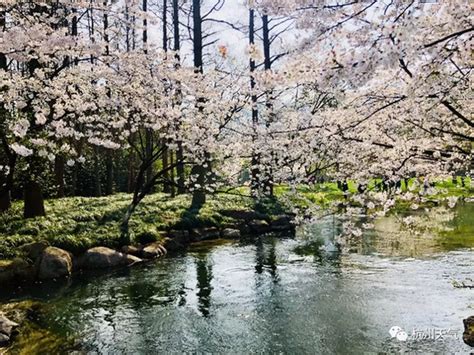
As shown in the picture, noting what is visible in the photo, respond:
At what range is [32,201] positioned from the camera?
44.8 feet

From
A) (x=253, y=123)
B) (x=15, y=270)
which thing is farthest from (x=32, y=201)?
(x=253, y=123)

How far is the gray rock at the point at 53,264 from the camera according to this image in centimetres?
1089

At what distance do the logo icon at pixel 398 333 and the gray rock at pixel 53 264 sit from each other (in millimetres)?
7888

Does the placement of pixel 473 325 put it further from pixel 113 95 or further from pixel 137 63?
pixel 113 95

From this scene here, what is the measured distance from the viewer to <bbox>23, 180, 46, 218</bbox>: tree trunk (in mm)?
13539

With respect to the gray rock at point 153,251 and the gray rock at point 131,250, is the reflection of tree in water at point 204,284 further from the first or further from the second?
the gray rock at point 131,250

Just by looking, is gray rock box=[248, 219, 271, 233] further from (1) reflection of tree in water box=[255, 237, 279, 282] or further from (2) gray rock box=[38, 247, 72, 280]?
(2) gray rock box=[38, 247, 72, 280]

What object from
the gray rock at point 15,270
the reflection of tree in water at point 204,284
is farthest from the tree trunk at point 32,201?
the reflection of tree in water at point 204,284

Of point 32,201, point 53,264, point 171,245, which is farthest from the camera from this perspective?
point 171,245

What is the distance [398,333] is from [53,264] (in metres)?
8.18

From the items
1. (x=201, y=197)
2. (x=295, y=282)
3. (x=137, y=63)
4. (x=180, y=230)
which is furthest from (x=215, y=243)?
(x=137, y=63)

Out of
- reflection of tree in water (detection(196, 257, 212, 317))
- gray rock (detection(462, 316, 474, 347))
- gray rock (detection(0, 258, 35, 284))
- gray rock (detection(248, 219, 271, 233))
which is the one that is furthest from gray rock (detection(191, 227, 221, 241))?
gray rock (detection(462, 316, 474, 347))

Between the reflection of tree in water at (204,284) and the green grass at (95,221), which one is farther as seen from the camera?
the green grass at (95,221)

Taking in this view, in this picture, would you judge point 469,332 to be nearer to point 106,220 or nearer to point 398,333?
point 398,333
